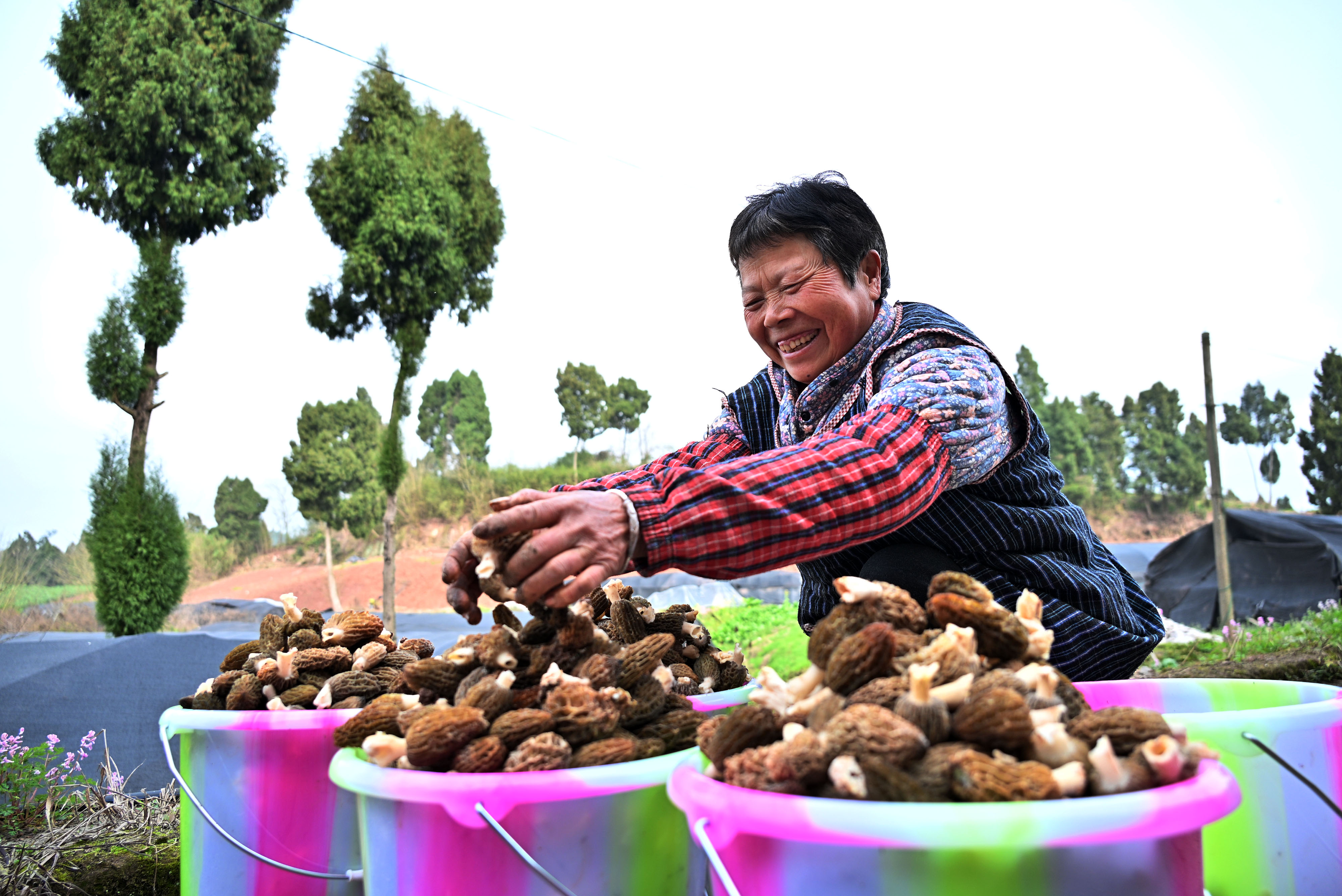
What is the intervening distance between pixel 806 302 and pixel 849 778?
4.56ft

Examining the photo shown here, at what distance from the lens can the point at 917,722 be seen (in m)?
1.07

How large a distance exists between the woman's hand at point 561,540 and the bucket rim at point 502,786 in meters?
0.24

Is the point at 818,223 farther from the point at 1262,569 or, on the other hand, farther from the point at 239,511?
the point at 239,511

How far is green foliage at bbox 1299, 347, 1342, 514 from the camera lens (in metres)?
22.1

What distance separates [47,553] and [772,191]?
13.5 m

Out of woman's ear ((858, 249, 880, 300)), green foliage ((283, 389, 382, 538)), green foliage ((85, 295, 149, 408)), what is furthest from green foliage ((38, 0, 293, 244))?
woman's ear ((858, 249, 880, 300))

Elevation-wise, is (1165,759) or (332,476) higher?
(332,476)

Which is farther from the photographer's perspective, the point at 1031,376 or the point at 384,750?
the point at 1031,376

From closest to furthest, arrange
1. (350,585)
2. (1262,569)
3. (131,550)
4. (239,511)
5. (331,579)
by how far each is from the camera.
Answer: (131,550) → (1262,569) → (331,579) → (350,585) → (239,511)

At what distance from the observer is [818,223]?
2139mm

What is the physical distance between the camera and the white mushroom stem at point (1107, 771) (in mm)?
968

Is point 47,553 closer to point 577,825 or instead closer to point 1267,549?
point 577,825

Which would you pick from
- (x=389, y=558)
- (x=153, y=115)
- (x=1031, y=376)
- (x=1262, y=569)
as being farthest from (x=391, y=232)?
(x=1031, y=376)

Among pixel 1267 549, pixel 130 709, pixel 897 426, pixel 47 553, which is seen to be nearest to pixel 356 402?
pixel 47 553
